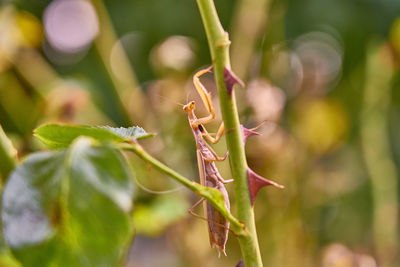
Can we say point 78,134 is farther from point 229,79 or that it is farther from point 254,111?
point 254,111

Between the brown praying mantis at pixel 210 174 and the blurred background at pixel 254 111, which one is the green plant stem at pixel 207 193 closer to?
the brown praying mantis at pixel 210 174

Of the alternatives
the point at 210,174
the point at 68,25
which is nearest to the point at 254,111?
the point at 210,174

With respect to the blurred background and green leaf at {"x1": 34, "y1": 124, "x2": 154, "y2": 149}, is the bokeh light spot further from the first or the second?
green leaf at {"x1": 34, "y1": 124, "x2": 154, "y2": 149}

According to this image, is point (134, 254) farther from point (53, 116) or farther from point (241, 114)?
point (53, 116)

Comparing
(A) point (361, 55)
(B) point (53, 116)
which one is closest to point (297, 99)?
(A) point (361, 55)

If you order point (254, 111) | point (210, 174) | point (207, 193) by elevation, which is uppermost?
point (207, 193)

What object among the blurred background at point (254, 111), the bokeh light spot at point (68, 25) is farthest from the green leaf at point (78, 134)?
the bokeh light spot at point (68, 25)
